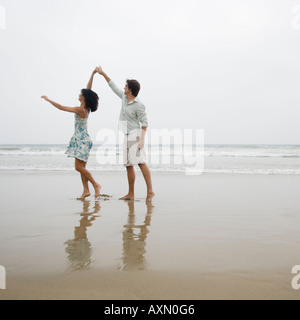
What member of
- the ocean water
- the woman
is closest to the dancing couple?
the woman

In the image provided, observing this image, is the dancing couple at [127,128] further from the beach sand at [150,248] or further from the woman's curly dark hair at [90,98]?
the beach sand at [150,248]

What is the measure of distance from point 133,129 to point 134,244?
2383mm

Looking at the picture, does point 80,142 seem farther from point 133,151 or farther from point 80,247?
point 80,247

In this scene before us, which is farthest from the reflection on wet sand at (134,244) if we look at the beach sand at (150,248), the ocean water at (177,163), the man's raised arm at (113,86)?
the ocean water at (177,163)

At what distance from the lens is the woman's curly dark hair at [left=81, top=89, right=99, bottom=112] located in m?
4.44

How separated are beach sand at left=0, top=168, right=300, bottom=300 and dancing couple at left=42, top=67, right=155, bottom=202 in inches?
18.9

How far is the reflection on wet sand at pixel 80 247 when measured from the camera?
1.88 metres

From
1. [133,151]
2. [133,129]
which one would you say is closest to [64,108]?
[133,129]

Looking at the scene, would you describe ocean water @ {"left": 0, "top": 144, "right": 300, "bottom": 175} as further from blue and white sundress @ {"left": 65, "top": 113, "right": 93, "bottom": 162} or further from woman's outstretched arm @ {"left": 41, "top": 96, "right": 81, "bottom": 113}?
woman's outstretched arm @ {"left": 41, "top": 96, "right": 81, "bottom": 113}

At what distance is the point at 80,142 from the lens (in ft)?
14.8

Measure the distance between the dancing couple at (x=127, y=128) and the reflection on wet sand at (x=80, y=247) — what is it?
1332mm

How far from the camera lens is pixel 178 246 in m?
2.24

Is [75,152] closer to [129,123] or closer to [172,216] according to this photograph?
[129,123]

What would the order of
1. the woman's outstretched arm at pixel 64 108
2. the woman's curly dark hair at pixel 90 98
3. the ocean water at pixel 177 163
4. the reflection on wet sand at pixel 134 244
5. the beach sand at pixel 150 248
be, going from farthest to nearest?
the ocean water at pixel 177 163, the woman's curly dark hair at pixel 90 98, the woman's outstretched arm at pixel 64 108, the reflection on wet sand at pixel 134 244, the beach sand at pixel 150 248
